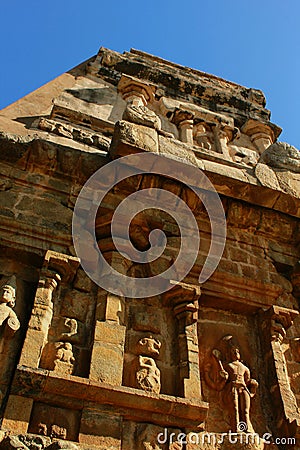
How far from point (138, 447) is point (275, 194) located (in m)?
3.07

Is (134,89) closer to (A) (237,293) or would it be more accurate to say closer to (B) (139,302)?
(A) (237,293)

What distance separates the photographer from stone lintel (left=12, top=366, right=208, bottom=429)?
11.2ft

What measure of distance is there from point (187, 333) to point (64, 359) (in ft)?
3.61

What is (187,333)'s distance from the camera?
4.27 meters

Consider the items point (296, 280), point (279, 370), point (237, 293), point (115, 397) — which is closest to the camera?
point (115, 397)

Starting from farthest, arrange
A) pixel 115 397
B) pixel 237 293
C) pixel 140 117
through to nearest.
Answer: pixel 140 117 → pixel 237 293 → pixel 115 397

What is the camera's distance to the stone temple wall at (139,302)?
11.5 ft

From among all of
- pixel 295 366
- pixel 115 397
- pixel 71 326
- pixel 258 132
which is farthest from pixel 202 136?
pixel 115 397

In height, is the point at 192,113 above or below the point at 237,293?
above

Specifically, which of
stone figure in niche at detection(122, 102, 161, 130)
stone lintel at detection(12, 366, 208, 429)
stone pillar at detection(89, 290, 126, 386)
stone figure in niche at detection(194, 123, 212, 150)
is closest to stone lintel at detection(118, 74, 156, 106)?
stone figure in niche at detection(194, 123, 212, 150)

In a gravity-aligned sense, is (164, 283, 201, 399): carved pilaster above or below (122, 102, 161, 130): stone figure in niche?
below

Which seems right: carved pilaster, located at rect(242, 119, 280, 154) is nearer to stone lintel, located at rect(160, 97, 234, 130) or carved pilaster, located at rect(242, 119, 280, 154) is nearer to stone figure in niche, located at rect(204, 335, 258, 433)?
stone lintel, located at rect(160, 97, 234, 130)

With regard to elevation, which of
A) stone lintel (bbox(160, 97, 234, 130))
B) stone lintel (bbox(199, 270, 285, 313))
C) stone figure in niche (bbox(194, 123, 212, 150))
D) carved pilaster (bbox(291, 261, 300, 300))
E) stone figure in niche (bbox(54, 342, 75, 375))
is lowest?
stone figure in niche (bbox(54, 342, 75, 375))

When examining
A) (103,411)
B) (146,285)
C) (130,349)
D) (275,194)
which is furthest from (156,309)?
(275,194)
